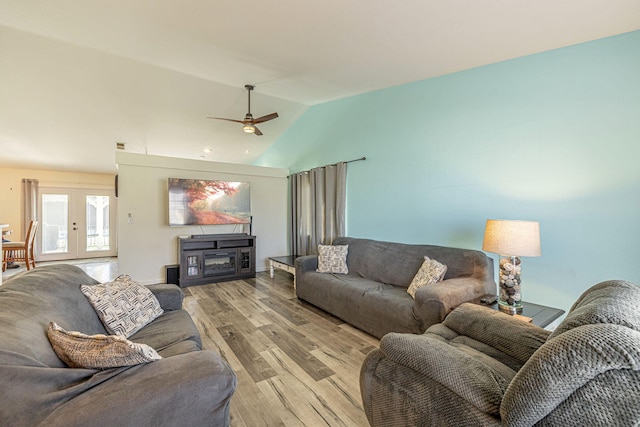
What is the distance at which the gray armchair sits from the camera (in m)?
0.70

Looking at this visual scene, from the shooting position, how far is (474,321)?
5.29 ft

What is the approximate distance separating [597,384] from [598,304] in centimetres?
39

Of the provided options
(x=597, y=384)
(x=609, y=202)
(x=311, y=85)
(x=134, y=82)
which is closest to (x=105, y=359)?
(x=597, y=384)

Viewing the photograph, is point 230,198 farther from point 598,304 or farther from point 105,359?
point 598,304

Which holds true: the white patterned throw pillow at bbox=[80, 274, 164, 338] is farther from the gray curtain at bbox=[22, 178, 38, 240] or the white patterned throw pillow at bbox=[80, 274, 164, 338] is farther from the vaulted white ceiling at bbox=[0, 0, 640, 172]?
the gray curtain at bbox=[22, 178, 38, 240]

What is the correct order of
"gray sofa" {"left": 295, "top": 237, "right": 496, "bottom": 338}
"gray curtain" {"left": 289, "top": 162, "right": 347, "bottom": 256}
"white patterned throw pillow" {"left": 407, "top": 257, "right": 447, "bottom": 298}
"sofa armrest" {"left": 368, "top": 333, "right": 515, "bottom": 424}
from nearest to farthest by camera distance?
"sofa armrest" {"left": 368, "top": 333, "right": 515, "bottom": 424} → "gray sofa" {"left": 295, "top": 237, "right": 496, "bottom": 338} → "white patterned throw pillow" {"left": 407, "top": 257, "right": 447, "bottom": 298} → "gray curtain" {"left": 289, "top": 162, "right": 347, "bottom": 256}

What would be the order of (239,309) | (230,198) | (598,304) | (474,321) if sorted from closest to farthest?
(598,304) < (474,321) < (239,309) < (230,198)

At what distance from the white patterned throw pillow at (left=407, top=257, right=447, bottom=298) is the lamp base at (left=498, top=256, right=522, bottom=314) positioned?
1.69ft

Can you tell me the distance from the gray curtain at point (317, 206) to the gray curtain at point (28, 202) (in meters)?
6.54

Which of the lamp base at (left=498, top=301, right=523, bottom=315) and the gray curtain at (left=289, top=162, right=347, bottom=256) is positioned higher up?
the gray curtain at (left=289, top=162, right=347, bottom=256)

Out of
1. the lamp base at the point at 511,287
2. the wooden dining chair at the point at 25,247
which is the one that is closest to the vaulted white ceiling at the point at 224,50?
the wooden dining chair at the point at 25,247

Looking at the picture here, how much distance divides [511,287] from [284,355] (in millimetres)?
1946

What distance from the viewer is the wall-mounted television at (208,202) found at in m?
4.59

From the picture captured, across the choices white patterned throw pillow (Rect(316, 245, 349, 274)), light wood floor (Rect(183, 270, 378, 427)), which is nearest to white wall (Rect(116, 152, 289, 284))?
light wood floor (Rect(183, 270, 378, 427))
